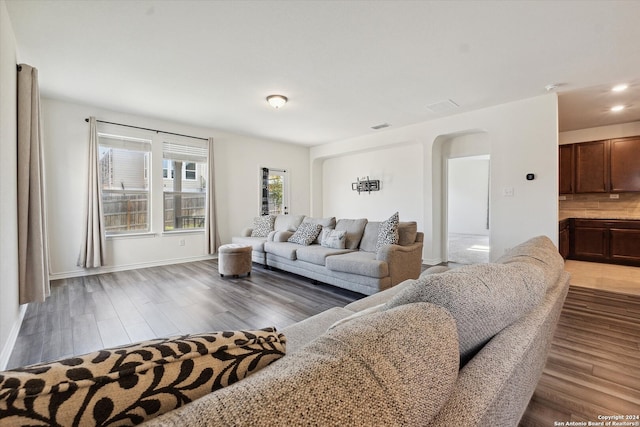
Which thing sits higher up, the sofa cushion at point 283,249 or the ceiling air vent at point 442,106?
the ceiling air vent at point 442,106

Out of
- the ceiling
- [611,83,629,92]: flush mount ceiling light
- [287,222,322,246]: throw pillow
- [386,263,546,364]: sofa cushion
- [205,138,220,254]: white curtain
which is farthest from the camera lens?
[205,138,220,254]: white curtain

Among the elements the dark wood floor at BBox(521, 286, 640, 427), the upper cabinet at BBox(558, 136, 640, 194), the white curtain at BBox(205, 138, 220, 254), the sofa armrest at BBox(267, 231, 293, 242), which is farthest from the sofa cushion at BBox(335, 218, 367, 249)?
the upper cabinet at BBox(558, 136, 640, 194)

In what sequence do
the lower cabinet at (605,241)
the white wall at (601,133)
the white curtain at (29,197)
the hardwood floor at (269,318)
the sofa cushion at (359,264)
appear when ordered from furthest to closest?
the white wall at (601,133)
the lower cabinet at (605,241)
the sofa cushion at (359,264)
the white curtain at (29,197)
the hardwood floor at (269,318)

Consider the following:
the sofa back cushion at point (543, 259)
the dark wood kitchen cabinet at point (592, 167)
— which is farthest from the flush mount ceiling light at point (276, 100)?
the dark wood kitchen cabinet at point (592, 167)

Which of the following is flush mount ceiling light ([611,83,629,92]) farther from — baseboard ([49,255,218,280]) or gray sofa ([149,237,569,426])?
baseboard ([49,255,218,280])

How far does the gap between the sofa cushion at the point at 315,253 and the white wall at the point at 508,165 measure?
2276mm

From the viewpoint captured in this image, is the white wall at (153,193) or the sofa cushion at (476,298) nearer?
the sofa cushion at (476,298)

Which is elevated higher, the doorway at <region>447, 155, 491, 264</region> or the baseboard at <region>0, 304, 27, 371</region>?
the doorway at <region>447, 155, 491, 264</region>

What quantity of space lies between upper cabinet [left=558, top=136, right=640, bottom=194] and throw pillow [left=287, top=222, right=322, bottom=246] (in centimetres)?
502

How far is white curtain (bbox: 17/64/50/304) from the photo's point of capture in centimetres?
247

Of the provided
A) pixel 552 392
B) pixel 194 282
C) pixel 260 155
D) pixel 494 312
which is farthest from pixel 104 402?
pixel 260 155

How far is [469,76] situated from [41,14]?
4169mm

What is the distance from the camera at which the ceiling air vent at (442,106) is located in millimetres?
4160

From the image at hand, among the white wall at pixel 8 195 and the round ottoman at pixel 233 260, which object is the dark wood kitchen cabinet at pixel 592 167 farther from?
the white wall at pixel 8 195
